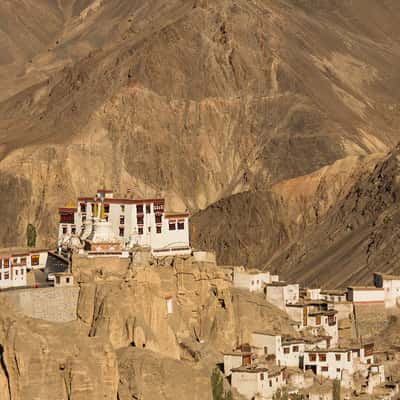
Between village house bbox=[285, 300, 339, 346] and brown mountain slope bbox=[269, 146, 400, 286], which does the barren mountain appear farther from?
village house bbox=[285, 300, 339, 346]

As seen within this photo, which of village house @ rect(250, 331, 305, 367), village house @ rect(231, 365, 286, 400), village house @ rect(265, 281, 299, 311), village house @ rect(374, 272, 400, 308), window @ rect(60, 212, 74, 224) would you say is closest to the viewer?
village house @ rect(231, 365, 286, 400)

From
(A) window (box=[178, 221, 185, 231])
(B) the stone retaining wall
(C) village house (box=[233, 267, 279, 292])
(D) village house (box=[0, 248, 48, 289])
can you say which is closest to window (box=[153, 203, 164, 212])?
(A) window (box=[178, 221, 185, 231])

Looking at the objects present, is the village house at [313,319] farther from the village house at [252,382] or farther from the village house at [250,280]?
the village house at [252,382]

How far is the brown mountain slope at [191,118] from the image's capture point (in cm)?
16150

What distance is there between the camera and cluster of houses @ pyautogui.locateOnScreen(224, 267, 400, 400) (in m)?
79.6

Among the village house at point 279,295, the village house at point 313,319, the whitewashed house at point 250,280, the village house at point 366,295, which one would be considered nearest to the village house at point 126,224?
the whitewashed house at point 250,280

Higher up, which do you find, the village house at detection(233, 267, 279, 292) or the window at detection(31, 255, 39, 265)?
the window at detection(31, 255, 39, 265)

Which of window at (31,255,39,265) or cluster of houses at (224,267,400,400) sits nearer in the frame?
cluster of houses at (224,267,400,400)

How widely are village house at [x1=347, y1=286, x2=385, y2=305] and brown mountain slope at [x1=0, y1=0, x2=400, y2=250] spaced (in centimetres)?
5486

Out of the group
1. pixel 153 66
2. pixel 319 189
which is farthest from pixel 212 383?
pixel 153 66

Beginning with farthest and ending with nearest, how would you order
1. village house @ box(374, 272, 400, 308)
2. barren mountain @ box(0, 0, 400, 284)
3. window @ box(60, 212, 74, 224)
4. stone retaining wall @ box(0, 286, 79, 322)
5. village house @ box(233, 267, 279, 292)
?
barren mountain @ box(0, 0, 400, 284), village house @ box(374, 272, 400, 308), window @ box(60, 212, 74, 224), village house @ box(233, 267, 279, 292), stone retaining wall @ box(0, 286, 79, 322)

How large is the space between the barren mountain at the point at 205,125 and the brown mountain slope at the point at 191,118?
0.52 ft

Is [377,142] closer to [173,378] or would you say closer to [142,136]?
[142,136]

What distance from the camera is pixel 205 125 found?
566ft
